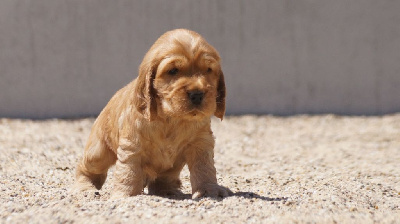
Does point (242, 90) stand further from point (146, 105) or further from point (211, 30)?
point (146, 105)

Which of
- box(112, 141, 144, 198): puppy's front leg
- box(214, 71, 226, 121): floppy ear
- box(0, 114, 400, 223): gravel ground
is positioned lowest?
box(0, 114, 400, 223): gravel ground

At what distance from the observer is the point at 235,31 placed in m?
12.7

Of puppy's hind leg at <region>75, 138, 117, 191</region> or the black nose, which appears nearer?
the black nose

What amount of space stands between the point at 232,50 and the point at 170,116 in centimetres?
807

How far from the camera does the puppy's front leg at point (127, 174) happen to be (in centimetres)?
502

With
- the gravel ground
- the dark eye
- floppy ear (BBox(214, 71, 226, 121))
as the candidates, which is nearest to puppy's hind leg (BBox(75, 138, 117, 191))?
the gravel ground

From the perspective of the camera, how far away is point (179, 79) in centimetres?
468

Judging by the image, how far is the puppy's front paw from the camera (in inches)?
198

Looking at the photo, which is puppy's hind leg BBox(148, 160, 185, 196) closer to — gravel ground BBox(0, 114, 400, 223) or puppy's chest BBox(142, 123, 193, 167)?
gravel ground BBox(0, 114, 400, 223)

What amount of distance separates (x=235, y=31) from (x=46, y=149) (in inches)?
212

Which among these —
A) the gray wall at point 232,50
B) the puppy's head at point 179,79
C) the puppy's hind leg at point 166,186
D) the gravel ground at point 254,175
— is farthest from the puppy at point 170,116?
the gray wall at point 232,50

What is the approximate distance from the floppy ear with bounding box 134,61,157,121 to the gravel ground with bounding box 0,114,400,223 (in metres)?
0.73

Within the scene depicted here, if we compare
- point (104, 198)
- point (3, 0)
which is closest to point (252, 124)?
point (3, 0)

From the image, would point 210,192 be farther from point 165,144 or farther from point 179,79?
point 179,79
